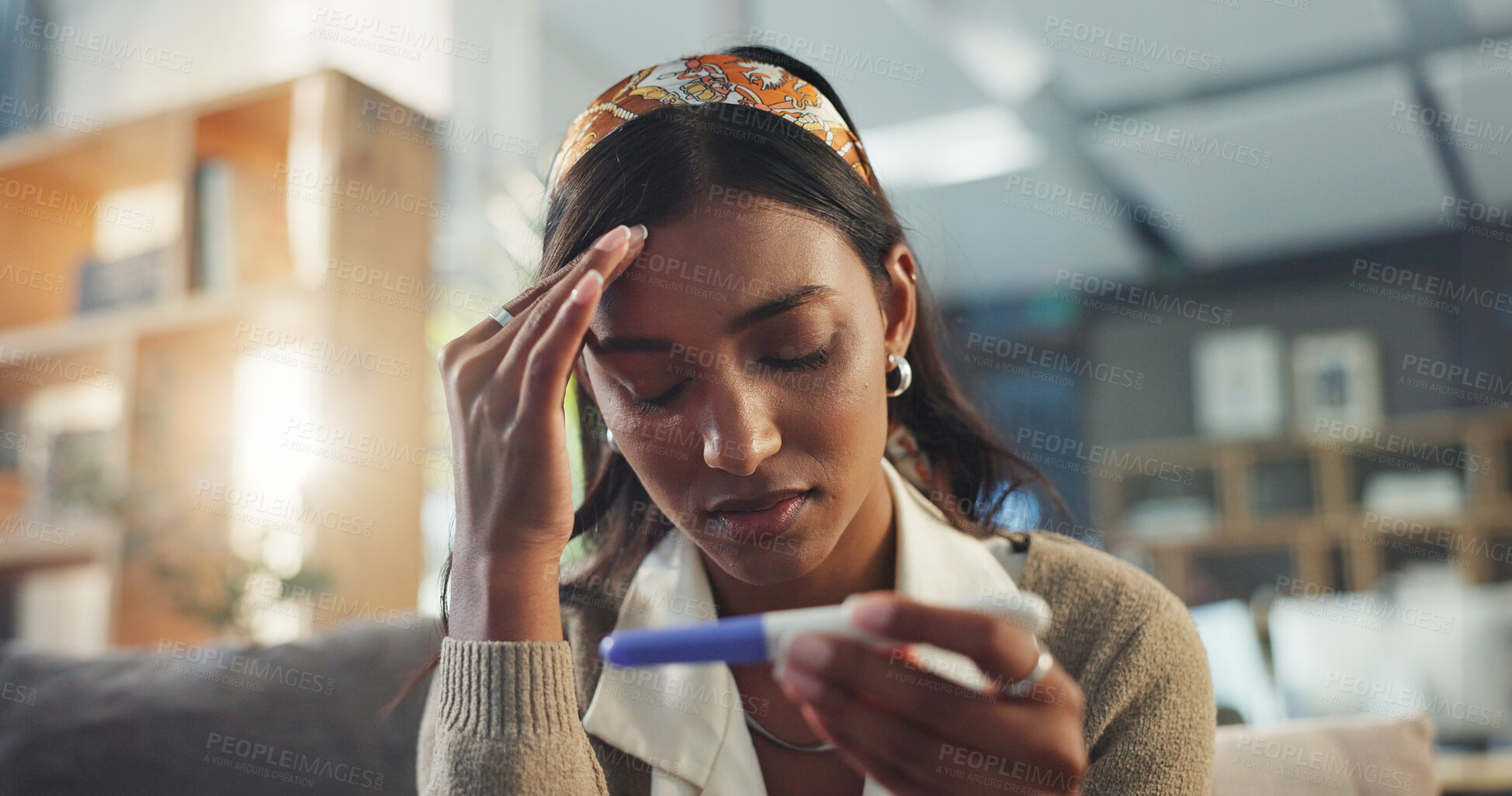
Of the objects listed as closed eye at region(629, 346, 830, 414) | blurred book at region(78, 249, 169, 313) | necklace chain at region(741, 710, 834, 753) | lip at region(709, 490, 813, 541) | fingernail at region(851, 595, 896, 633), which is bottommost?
necklace chain at region(741, 710, 834, 753)

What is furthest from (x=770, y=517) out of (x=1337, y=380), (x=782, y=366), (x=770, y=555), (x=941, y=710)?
(x=1337, y=380)

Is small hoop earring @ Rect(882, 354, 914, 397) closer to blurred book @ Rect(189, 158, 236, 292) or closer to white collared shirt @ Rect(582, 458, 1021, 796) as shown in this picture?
white collared shirt @ Rect(582, 458, 1021, 796)

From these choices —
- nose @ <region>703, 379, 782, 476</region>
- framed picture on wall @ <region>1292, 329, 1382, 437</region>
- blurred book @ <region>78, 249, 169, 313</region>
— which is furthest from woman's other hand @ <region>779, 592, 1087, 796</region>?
framed picture on wall @ <region>1292, 329, 1382, 437</region>

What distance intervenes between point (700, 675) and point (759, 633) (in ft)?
2.09

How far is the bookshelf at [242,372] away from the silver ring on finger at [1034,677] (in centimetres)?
214

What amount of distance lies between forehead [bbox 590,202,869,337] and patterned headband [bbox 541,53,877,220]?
0.16 metres

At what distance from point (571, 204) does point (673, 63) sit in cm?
20

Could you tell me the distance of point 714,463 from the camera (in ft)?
3.31

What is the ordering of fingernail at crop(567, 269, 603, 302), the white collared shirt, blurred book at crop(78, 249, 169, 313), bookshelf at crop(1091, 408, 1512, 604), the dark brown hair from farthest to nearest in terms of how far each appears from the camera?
bookshelf at crop(1091, 408, 1512, 604)
blurred book at crop(78, 249, 169, 313)
the white collared shirt
the dark brown hair
fingernail at crop(567, 269, 603, 302)

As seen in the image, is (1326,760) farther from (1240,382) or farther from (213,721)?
(1240,382)

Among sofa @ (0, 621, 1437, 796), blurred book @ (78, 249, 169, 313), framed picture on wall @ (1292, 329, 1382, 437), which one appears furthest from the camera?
framed picture on wall @ (1292, 329, 1382, 437)

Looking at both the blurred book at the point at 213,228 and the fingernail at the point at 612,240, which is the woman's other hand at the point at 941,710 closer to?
the fingernail at the point at 612,240

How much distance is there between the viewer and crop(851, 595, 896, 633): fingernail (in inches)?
24.6

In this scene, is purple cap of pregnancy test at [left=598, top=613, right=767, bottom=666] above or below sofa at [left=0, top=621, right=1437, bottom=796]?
above
